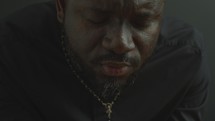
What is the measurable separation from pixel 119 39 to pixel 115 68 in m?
0.05

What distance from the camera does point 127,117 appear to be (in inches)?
36.5

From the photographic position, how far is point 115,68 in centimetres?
77

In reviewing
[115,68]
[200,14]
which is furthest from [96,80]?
[200,14]

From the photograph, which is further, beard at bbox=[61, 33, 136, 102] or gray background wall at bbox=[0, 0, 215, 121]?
gray background wall at bbox=[0, 0, 215, 121]

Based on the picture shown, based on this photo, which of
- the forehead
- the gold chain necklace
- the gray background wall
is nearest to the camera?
the forehead

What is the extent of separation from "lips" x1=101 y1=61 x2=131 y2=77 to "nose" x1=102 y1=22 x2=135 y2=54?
2cm

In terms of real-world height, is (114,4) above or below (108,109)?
above

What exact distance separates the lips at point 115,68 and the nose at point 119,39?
1.0 inches

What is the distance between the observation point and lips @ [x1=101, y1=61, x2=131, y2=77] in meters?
0.76

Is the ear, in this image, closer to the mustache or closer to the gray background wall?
the mustache

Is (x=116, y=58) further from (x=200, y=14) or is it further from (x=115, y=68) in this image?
(x=200, y=14)

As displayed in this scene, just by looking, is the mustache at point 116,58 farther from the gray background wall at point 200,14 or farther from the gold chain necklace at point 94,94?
the gray background wall at point 200,14

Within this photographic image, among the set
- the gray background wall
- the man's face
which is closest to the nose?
the man's face

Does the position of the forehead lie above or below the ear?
above
